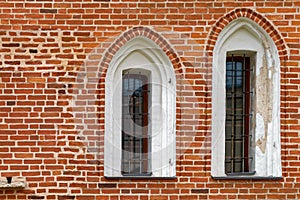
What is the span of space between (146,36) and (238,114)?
138 cm

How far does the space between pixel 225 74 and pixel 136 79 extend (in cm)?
101

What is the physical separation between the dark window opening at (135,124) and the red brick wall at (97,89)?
27cm

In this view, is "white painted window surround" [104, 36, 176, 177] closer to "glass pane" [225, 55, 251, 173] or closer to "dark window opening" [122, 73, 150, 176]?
"dark window opening" [122, 73, 150, 176]

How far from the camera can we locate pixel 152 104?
595cm

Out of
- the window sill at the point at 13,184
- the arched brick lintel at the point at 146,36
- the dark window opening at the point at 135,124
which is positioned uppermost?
the arched brick lintel at the point at 146,36

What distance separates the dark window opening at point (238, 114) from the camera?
19.7 ft

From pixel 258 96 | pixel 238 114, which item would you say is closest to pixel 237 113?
pixel 238 114

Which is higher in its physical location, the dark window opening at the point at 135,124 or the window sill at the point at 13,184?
the dark window opening at the point at 135,124

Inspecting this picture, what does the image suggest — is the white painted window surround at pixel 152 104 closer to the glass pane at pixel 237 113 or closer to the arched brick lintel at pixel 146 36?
the arched brick lintel at pixel 146 36

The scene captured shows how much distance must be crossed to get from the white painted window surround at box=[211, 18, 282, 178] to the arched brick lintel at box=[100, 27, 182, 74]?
439 mm

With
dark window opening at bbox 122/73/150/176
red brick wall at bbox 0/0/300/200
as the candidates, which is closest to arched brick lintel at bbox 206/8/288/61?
red brick wall at bbox 0/0/300/200

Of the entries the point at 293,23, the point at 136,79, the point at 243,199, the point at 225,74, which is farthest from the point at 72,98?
the point at 293,23

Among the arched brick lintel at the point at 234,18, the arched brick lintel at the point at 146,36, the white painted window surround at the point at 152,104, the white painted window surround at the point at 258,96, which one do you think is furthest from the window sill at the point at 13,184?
the arched brick lintel at the point at 234,18

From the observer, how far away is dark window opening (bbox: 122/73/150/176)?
235 inches
